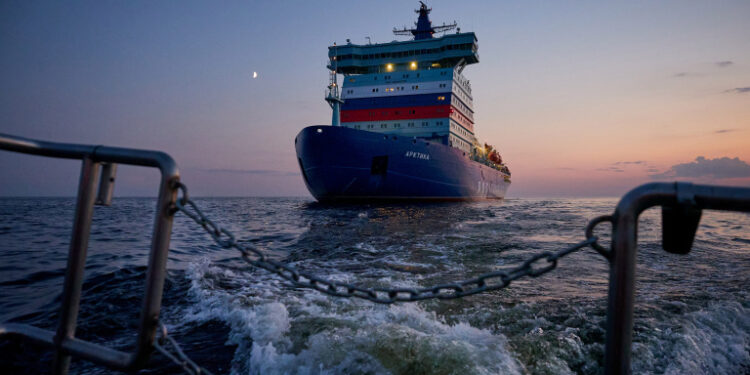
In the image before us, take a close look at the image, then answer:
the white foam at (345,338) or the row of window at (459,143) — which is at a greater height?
the row of window at (459,143)

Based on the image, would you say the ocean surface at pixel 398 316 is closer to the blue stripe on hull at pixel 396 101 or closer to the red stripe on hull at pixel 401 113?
the red stripe on hull at pixel 401 113

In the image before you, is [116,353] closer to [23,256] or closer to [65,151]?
[65,151]

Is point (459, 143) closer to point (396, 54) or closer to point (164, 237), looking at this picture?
point (396, 54)

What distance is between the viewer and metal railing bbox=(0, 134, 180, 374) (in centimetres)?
129

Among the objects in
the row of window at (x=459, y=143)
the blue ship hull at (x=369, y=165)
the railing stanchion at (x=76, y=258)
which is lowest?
the railing stanchion at (x=76, y=258)

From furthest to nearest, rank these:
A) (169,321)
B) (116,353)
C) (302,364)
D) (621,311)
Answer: (169,321) → (302,364) → (116,353) → (621,311)

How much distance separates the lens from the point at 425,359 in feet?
7.55

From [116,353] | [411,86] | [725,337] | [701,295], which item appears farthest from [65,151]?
[411,86]

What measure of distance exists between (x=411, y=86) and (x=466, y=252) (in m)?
23.1

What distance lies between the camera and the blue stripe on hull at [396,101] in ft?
87.6

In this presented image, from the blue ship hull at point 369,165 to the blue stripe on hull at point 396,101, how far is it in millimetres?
6712

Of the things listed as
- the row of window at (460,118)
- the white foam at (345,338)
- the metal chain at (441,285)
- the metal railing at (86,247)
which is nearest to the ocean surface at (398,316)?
the white foam at (345,338)

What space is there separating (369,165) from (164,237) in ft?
53.4

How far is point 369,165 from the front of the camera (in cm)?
1752
